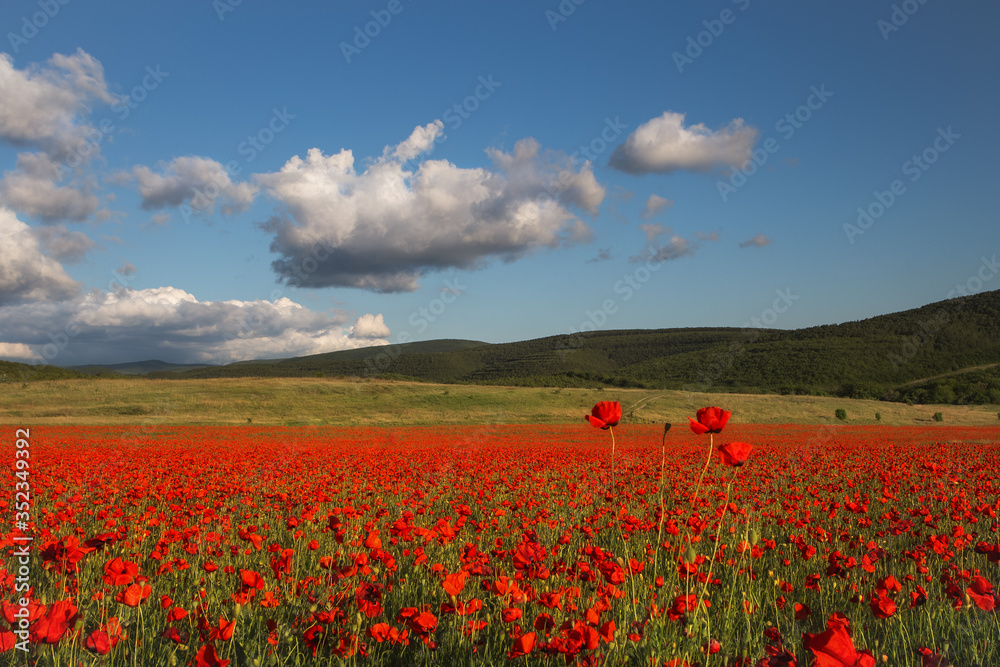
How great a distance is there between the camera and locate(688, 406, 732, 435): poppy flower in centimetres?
237

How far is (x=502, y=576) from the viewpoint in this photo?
→ 2568mm

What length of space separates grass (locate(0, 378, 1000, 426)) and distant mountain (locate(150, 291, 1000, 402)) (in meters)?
18.4

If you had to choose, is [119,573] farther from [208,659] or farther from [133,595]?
[208,659]

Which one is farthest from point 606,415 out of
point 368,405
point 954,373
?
point 954,373

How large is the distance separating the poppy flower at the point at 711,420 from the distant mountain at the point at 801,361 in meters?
64.7

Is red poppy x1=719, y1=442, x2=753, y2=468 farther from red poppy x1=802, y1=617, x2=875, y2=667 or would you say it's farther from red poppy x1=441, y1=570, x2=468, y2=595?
red poppy x1=441, y1=570, x2=468, y2=595

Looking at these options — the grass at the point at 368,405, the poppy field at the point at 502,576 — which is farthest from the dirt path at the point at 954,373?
the poppy field at the point at 502,576

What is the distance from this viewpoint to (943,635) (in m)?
2.87

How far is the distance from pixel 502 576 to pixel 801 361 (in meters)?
98.0

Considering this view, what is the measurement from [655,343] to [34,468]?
150115 millimetres

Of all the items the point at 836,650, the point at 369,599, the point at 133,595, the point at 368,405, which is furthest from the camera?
the point at 368,405

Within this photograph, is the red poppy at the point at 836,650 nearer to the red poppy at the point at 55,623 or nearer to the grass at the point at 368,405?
the red poppy at the point at 55,623

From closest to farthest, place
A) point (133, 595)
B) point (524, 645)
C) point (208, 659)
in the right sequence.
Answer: point (208, 659) < point (524, 645) < point (133, 595)

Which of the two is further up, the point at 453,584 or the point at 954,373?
the point at 453,584
